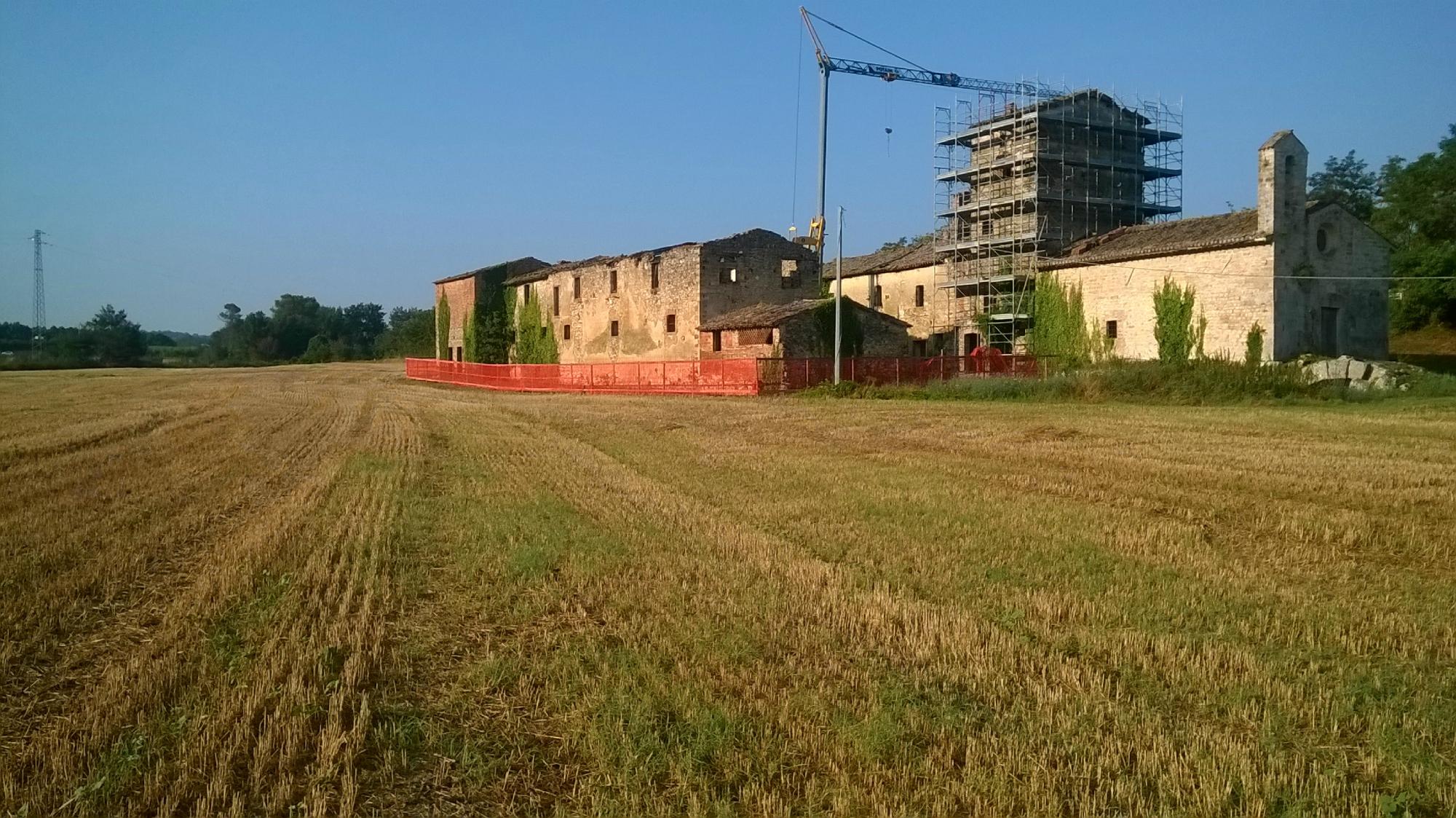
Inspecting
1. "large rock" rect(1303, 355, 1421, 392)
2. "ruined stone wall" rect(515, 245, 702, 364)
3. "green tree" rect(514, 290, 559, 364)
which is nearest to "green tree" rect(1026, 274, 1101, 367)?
"large rock" rect(1303, 355, 1421, 392)

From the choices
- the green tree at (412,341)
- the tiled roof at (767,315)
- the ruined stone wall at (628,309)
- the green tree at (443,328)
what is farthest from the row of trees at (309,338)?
the tiled roof at (767,315)

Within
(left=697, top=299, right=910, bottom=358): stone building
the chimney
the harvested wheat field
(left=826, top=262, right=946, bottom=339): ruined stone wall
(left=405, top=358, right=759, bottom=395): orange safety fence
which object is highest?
the chimney

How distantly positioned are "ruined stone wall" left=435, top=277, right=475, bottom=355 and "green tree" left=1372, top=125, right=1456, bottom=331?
50.7 metres

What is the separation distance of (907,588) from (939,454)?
9.56 metres

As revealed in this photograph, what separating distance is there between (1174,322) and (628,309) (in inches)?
1023

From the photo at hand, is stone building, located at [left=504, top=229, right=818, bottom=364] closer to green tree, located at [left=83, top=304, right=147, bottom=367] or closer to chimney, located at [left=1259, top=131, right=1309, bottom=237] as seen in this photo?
chimney, located at [left=1259, top=131, right=1309, bottom=237]

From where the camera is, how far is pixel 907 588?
7.62 meters

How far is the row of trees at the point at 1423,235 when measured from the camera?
4875cm

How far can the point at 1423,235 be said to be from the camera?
2079 inches

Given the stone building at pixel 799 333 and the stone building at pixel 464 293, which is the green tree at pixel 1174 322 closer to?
the stone building at pixel 799 333

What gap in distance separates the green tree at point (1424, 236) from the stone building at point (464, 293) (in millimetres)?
48058

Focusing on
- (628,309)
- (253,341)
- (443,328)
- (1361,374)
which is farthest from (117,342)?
(1361,374)

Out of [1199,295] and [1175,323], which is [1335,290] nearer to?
[1199,295]

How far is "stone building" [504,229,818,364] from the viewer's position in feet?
155
